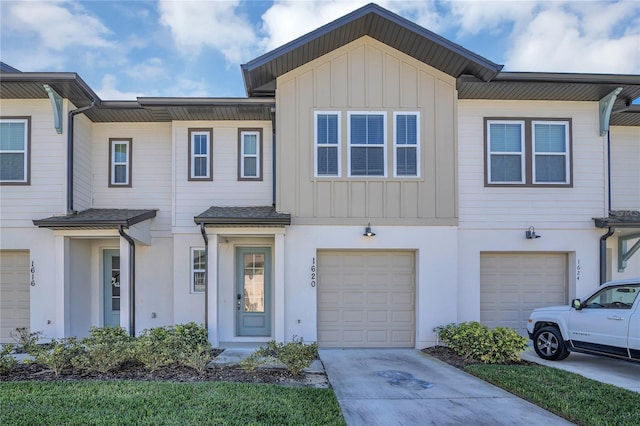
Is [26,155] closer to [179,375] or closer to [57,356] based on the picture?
[57,356]

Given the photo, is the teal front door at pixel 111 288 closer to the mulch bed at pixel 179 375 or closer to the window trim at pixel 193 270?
the window trim at pixel 193 270

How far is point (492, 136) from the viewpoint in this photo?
419 inches

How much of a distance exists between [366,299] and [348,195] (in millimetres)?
2465

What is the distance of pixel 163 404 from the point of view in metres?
5.72

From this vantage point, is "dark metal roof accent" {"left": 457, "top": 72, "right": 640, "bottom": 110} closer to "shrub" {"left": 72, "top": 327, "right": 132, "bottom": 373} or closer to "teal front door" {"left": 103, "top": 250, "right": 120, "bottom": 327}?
"shrub" {"left": 72, "top": 327, "right": 132, "bottom": 373}

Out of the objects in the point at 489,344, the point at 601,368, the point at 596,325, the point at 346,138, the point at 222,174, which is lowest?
the point at 601,368

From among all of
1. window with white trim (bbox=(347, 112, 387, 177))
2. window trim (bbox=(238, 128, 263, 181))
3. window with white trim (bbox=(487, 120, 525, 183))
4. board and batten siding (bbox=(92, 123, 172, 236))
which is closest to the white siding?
board and batten siding (bbox=(92, 123, 172, 236))

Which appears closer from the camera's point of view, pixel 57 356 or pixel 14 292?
pixel 57 356

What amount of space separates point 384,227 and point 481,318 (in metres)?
3.34

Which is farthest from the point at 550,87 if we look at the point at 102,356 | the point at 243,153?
the point at 102,356

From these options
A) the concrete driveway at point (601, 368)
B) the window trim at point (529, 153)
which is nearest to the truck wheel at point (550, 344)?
the concrete driveway at point (601, 368)

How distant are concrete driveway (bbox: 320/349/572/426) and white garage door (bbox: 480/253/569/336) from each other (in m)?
2.81

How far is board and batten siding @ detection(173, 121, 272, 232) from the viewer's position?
11047mm

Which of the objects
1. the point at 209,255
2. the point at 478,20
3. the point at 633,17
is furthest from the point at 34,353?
the point at 633,17
